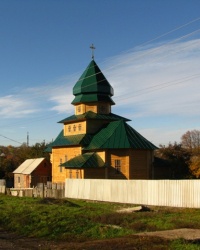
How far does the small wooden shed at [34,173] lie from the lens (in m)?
56.2

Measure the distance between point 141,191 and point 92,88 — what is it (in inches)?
915

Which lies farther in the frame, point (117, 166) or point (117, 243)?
point (117, 166)

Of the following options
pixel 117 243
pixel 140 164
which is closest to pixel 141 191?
pixel 140 164

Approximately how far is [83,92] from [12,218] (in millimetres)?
30657

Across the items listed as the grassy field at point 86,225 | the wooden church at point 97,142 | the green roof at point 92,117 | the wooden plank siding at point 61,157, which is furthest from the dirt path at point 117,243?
the green roof at point 92,117

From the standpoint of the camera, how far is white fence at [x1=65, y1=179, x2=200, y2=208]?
81.4ft

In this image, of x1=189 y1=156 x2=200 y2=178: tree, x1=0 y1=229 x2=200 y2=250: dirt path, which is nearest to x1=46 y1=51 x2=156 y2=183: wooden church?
x1=189 y1=156 x2=200 y2=178: tree

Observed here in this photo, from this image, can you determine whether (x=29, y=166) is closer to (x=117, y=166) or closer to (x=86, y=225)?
(x=117, y=166)

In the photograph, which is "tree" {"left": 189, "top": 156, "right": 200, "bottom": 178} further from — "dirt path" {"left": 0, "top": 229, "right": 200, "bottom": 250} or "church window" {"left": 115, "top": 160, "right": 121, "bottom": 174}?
"dirt path" {"left": 0, "top": 229, "right": 200, "bottom": 250}

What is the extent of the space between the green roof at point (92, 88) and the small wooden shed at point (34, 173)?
38.3 feet

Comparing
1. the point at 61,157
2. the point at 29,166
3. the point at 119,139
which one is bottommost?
the point at 29,166

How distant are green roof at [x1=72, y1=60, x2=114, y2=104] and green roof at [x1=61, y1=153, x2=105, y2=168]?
8.04 m

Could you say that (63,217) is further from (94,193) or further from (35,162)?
(35,162)

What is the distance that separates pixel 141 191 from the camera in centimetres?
2816
